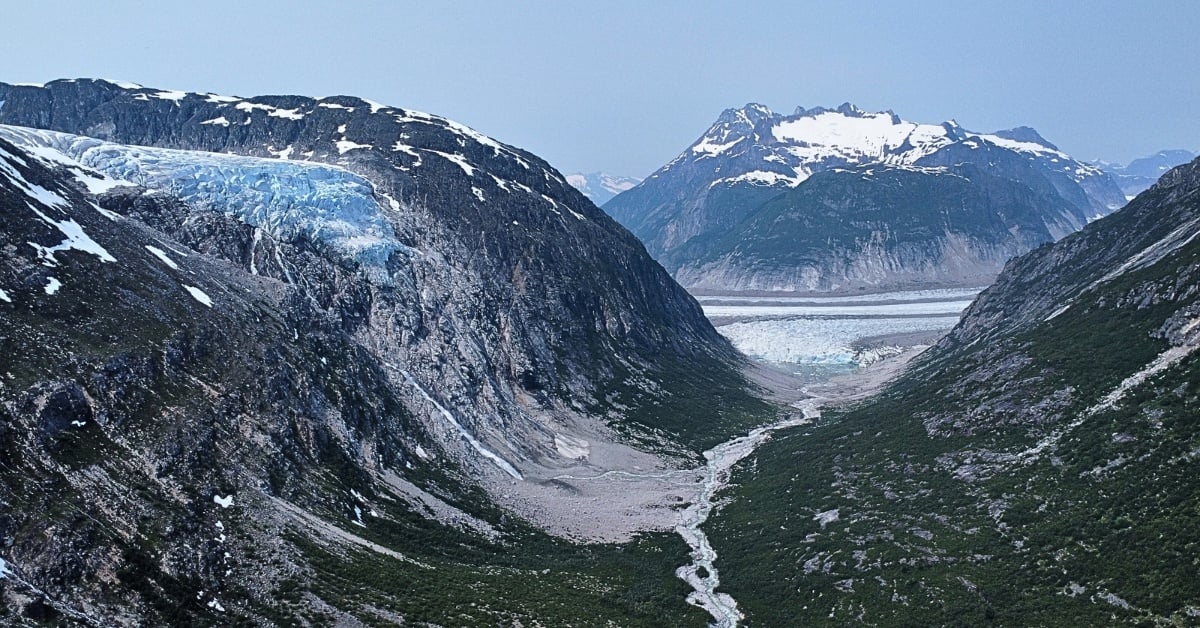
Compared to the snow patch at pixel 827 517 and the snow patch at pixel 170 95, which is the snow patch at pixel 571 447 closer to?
the snow patch at pixel 827 517

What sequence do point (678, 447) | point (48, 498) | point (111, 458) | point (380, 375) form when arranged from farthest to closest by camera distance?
1. point (678, 447)
2. point (380, 375)
3. point (111, 458)
4. point (48, 498)

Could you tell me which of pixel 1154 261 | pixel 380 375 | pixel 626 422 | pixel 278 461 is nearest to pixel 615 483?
pixel 626 422

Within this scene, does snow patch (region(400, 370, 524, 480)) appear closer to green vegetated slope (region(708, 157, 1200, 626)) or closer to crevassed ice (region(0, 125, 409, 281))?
crevassed ice (region(0, 125, 409, 281))

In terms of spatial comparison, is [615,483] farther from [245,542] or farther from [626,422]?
[245,542]

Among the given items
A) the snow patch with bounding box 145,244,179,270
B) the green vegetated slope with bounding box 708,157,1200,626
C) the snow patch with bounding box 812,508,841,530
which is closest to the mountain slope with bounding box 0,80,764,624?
the snow patch with bounding box 145,244,179,270

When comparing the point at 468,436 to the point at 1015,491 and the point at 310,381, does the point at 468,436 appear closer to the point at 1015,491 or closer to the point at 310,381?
the point at 310,381

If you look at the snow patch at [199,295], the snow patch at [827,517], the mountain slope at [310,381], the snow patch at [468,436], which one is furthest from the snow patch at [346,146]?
the snow patch at [827,517]
